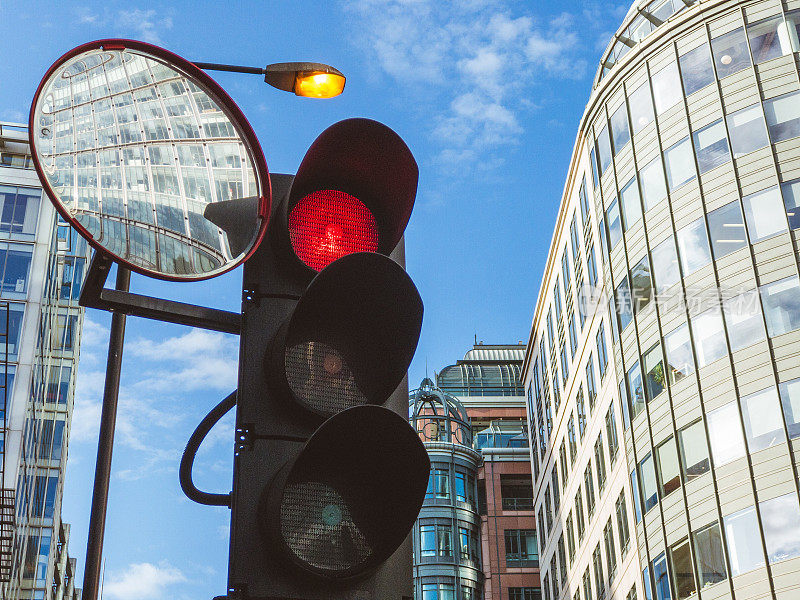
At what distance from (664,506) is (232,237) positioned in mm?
32197

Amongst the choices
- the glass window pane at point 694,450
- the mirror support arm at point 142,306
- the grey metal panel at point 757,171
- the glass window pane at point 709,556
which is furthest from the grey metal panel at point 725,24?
the mirror support arm at point 142,306

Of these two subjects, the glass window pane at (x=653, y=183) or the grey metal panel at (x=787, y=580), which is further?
the glass window pane at (x=653, y=183)

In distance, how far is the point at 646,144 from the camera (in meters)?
37.9

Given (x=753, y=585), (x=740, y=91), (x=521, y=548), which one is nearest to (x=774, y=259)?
(x=740, y=91)

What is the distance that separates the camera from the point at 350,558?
8.24 ft

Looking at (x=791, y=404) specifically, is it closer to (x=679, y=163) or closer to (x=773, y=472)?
(x=773, y=472)

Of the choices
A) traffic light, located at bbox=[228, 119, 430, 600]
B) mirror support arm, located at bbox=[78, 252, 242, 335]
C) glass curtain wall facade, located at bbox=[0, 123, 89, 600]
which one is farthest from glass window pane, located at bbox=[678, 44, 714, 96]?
mirror support arm, located at bbox=[78, 252, 242, 335]

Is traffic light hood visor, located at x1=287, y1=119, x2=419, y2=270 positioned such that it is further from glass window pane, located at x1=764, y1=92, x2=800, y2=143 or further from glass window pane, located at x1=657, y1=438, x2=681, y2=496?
glass window pane, located at x1=764, y1=92, x2=800, y2=143

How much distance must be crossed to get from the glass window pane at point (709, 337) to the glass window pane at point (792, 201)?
358 centimetres

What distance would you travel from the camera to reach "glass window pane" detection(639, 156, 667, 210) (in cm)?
3653

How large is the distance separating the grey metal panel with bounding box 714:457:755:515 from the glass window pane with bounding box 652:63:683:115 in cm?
1405

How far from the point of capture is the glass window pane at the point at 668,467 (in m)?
32.4

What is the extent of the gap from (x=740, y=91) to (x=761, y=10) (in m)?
2.94

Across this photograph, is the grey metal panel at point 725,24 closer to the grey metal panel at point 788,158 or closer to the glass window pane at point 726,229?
the grey metal panel at point 788,158
